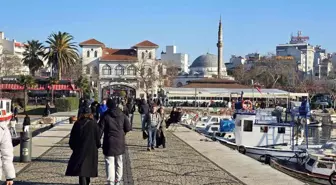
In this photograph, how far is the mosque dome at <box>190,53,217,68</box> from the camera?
193 metres

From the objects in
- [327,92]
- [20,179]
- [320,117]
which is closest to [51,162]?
[20,179]

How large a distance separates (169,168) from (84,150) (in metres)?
5.24

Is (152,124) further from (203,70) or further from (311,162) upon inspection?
(203,70)

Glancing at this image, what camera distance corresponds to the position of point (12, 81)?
8681 cm

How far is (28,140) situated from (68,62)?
232 feet

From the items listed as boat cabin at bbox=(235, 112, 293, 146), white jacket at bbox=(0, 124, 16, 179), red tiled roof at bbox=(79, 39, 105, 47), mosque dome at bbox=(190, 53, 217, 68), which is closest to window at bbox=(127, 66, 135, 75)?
red tiled roof at bbox=(79, 39, 105, 47)

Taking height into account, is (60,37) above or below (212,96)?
above

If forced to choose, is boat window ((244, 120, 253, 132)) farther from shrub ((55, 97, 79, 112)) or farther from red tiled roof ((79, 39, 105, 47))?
red tiled roof ((79, 39, 105, 47))

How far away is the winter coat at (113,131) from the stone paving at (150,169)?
5.07 feet

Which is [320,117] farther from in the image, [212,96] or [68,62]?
[68,62]

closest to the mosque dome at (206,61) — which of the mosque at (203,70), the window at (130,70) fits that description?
the mosque at (203,70)

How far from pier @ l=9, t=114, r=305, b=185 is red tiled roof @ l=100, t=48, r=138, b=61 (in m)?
97.1

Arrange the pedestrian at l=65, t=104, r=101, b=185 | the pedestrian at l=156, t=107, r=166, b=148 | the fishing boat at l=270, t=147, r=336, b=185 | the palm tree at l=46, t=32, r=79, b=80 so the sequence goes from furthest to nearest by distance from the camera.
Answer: the palm tree at l=46, t=32, r=79, b=80 → the fishing boat at l=270, t=147, r=336, b=185 → the pedestrian at l=156, t=107, r=166, b=148 → the pedestrian at l=65, t=104, r=101, b=185

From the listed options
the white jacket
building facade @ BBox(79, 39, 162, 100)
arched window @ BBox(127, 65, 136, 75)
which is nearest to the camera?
the white jacket
